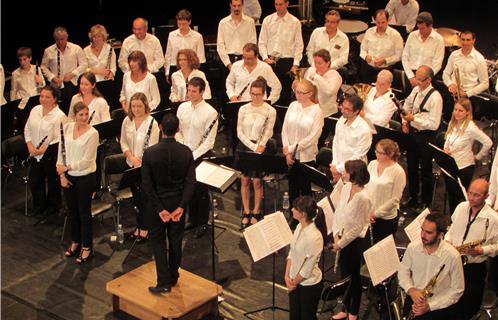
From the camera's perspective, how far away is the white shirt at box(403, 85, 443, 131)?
9906mm

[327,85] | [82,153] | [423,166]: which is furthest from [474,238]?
[82,153]

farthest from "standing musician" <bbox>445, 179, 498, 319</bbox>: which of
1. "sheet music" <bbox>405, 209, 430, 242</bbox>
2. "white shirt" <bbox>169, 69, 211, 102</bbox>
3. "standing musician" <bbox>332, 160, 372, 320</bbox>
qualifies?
"white shirt" <bbox>169, 69, 211, 102</bbox>

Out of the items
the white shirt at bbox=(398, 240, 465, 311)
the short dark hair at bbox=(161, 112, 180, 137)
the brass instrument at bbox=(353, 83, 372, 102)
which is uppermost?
the short dark hair at bbox=(161, 112, 180, 137)

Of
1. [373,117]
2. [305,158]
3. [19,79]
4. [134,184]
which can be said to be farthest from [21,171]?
[373,117]

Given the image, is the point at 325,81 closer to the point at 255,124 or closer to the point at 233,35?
the point at 255,124

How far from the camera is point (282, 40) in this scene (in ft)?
39.8

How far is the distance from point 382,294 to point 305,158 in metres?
2.15

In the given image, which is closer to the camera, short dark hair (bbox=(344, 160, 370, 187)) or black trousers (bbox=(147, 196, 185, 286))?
short dark hair (bbox=(344, 160, 370, 187))

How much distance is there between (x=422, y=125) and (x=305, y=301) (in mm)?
3344

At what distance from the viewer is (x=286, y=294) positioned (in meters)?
8.70

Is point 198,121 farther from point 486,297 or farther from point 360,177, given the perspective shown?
point 486,297

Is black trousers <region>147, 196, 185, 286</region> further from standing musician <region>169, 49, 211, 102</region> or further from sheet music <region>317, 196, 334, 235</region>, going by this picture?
standing musician <region>169, 49, 211, 102</region>

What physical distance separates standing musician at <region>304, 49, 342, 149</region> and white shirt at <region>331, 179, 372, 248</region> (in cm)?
253

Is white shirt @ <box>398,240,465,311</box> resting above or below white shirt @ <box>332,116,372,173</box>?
below
